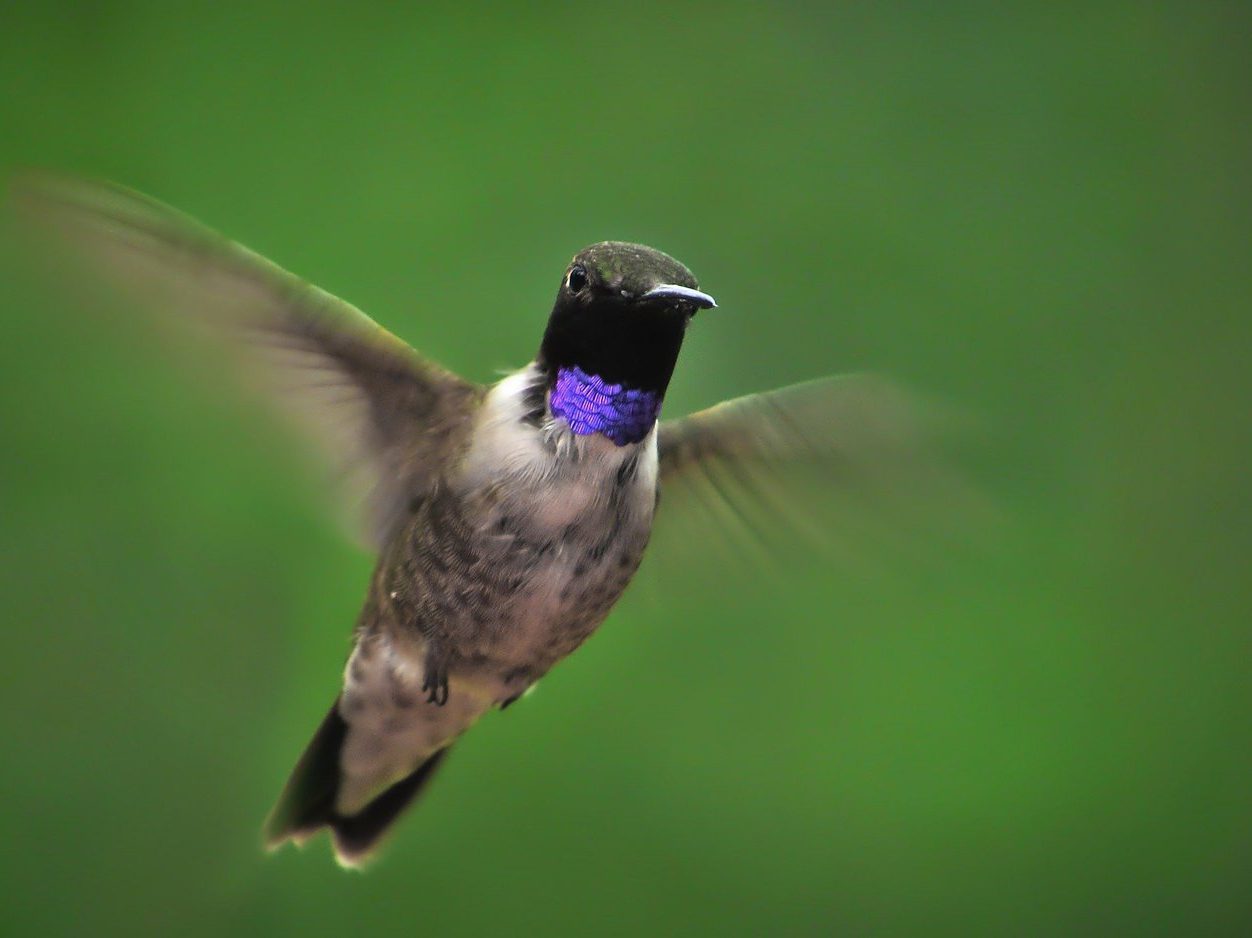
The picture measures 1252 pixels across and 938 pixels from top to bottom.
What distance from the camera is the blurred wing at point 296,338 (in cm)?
82

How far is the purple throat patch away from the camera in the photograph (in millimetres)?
798

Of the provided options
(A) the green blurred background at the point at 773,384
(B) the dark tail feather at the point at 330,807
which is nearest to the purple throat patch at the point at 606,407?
(B) the dark tail feather at the point at 330,807

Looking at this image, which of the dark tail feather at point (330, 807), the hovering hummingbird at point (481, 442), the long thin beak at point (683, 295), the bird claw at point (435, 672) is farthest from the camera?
the dark tail feather at point (330, 807)

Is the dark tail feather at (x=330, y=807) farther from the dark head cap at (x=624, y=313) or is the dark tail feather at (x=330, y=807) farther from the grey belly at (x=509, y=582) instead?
the dark head cap at (x=624, y=313)

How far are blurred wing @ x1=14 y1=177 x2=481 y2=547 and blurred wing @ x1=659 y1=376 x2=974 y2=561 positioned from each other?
6.9 inches

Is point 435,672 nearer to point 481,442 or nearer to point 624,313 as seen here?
point 481,442

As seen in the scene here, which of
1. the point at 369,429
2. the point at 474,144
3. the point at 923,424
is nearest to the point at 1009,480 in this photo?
the point at 474,144

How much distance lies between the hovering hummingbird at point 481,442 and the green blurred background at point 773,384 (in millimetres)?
779

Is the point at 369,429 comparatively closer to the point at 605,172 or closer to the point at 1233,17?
the point at 605,172

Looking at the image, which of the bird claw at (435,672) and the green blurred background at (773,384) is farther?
the green blurred background at (773,384)

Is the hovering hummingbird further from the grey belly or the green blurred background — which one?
the green blurred background

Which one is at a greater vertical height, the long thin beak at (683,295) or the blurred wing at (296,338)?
the long thin beak at (683,295)

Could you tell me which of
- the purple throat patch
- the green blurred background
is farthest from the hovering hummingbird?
the green blurred background

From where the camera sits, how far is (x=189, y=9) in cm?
196
